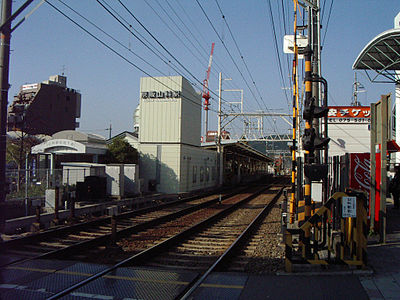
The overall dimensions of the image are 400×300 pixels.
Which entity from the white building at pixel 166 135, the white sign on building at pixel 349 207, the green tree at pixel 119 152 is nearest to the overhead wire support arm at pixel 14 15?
the white sign on building at pixel 349 207

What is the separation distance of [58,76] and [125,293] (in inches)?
3542

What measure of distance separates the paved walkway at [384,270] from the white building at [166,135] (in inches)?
746

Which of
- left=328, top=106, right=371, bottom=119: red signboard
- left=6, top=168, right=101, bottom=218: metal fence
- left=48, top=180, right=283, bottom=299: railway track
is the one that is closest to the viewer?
A: left=48, top=180, right=283, bottom=299: railway track

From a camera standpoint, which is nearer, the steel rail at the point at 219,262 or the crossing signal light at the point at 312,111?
the steel rail at the point at 219,262

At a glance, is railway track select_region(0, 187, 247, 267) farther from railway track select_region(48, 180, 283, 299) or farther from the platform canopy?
the platform canopy

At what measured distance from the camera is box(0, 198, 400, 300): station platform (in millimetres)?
5723

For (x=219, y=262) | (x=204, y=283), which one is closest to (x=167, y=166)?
(x=219, y=262)

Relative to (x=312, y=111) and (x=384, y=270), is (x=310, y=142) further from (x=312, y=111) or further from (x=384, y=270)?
(x=384, y=270)

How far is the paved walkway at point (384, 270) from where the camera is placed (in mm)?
5664

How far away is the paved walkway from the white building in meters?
19.0

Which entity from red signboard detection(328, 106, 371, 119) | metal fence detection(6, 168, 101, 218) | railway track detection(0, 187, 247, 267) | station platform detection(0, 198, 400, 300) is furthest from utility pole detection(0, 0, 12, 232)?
red signboard detection(328, 106, 371, 119)

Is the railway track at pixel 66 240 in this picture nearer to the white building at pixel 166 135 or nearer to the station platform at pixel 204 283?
the station platform at pixel 204 283

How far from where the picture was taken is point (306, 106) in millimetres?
8320

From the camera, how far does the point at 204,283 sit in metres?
6.45
